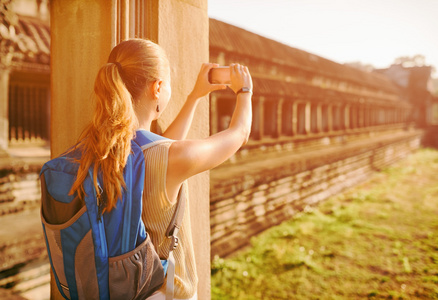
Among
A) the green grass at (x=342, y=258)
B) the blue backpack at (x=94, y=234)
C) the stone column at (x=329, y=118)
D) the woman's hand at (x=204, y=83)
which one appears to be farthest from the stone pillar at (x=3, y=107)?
the stone column at (x=329, y=118)

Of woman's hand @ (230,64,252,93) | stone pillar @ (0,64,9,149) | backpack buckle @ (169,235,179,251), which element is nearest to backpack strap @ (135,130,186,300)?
backpack buckle @ (169,235,179,251)

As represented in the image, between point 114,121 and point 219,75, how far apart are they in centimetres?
63

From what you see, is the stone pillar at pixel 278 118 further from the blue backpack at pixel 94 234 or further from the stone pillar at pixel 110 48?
the blue backpack at pixel 94 234

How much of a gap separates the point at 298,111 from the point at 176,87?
339 inches

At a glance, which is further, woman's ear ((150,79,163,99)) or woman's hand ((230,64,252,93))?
woman's hand ((230,64,252,93))

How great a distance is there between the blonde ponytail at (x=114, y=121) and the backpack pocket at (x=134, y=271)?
0.55ft

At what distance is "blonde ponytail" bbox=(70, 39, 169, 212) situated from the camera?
953 millimetres

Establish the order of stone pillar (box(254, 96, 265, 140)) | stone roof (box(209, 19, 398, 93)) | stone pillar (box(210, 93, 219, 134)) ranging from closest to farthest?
stone pillar (box(210, 93, 219, 134)), stone roof (box(209, 19, 398, 93)), stone pillar (box(254, 96, 265, 140))

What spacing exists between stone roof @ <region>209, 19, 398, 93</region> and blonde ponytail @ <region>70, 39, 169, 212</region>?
5162mm

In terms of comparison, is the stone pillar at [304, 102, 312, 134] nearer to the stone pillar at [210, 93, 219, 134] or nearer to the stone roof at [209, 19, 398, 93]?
the stone roof at [209, 19, 398, 93]

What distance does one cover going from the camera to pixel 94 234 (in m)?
0.96

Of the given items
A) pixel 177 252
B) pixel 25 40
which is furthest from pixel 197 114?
pixel 25 40

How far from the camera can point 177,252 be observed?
124 centimetres

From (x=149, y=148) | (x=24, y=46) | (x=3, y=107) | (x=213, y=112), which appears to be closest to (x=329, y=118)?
(x=213, y=112)
